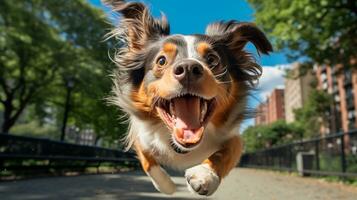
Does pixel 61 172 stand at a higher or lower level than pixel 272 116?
lower

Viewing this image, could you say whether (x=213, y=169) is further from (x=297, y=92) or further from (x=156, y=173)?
(x=297, y=92)

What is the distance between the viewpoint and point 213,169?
3.89 m

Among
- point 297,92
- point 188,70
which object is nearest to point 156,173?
point 188,70

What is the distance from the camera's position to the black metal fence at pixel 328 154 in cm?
1279

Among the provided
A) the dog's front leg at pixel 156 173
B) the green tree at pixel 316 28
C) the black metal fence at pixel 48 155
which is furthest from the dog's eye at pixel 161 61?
the green tree at pixel 316 28

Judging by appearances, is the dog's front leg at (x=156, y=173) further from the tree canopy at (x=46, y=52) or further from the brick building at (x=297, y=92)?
the brick building at (x=297, y=92)

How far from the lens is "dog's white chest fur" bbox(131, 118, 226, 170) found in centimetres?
434

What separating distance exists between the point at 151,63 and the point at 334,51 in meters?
15.7

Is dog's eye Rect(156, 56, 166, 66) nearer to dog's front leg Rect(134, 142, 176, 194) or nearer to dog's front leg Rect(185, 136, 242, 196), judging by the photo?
dog's front leg Rect(185, 136, 242, 196)

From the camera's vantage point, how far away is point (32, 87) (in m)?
28.1

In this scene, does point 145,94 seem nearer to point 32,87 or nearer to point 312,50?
point 312,50

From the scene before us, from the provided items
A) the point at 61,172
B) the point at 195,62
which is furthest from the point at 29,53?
the point at 195,62

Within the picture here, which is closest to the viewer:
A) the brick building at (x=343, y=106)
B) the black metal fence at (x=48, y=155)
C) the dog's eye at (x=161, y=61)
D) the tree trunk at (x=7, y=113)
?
the dog's eye at (x=161, y=61)

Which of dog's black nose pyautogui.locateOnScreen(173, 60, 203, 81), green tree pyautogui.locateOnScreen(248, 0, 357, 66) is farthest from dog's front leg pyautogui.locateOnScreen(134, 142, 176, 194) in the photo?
green tree pyautogui.locateOnScreen(248, 0, 357, 66)
